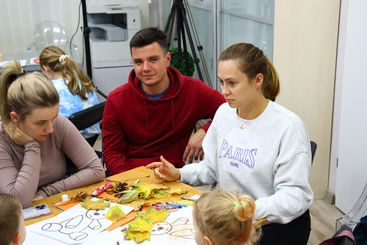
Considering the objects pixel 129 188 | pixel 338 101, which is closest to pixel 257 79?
pixel 129 188

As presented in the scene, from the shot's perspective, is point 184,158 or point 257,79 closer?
point 257,79

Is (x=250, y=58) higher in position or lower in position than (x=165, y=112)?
higher

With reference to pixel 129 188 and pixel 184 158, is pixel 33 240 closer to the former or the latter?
pixel 129 188

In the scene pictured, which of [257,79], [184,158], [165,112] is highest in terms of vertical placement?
[257,79]

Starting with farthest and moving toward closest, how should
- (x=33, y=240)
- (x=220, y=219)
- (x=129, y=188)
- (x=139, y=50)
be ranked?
(x=139, y=50)
(x=129, y=188)
(x=33, y=240)
(x=220, y=219)

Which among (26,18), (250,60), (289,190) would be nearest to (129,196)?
(289,190)

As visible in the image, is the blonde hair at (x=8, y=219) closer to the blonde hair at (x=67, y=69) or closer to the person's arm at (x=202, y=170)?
the person's arm at (x=202, y=170)

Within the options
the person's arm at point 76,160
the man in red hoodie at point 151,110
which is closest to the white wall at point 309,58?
the man in red hoodie at point 151,110

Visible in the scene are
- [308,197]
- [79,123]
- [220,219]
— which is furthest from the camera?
[79,123]

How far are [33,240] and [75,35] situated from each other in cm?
396

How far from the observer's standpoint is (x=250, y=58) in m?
1.59

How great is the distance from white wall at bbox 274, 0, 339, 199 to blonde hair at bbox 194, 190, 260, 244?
1.79 m

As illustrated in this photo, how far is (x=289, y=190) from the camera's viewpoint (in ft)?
4.85

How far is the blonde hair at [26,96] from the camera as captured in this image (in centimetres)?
162
